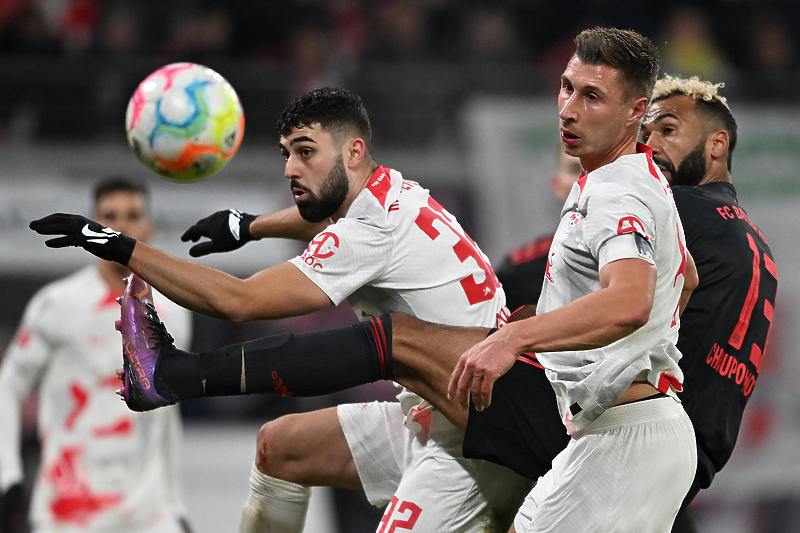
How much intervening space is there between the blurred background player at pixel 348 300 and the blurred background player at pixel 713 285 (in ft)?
2.41

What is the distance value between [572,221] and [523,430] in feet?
3.09

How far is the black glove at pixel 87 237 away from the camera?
338 centimetres

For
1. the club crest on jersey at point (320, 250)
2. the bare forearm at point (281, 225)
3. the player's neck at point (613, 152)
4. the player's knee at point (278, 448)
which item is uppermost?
the player's neck at point (613, 152)

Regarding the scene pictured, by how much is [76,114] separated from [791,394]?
6.95 m

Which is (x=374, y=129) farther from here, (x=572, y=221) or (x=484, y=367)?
(x=484, y=367)

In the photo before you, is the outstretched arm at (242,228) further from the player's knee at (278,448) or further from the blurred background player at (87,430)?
the blurred background player at (87,430)

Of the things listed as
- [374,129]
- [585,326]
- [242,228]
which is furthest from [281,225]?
[374,129]

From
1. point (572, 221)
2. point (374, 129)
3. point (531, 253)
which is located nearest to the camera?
point (572, 221)

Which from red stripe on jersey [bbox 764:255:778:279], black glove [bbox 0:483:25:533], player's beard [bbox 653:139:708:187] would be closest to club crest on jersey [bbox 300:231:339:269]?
player's beard [bbox 653:139:708:187]

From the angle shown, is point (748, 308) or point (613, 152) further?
point (748, 308)

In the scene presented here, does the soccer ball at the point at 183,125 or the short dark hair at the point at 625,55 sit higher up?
the short dark hair at the point at 625,55

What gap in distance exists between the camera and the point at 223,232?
14.4ft

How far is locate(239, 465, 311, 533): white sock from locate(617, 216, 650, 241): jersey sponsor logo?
194cm

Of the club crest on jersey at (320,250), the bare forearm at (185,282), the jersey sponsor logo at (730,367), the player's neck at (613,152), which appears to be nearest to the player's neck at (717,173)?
the jersey sponsor logo at (730,367)
